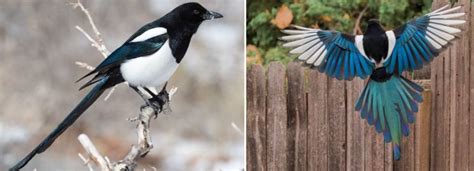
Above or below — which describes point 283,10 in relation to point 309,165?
above

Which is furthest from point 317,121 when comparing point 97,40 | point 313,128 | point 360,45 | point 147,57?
point 97,40

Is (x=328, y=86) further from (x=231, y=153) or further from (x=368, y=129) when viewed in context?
(x=231, y=153)

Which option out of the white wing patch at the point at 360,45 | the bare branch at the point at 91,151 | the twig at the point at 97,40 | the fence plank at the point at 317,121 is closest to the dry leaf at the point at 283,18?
the fence plank at the point at 317,121

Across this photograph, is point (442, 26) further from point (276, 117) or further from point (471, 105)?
point (276, 117)

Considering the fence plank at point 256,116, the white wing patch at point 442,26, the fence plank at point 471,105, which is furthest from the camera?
the fence plank at point 256,116

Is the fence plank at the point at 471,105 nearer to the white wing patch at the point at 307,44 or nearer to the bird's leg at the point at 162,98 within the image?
the white wing patch at the point at 307,44

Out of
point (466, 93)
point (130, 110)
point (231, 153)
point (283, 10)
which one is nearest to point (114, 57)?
point (130, 110)

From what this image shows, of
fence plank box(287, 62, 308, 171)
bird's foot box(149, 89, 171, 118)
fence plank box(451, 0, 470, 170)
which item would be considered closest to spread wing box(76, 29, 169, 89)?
bird's foot box(149, 89, 171, 118)
